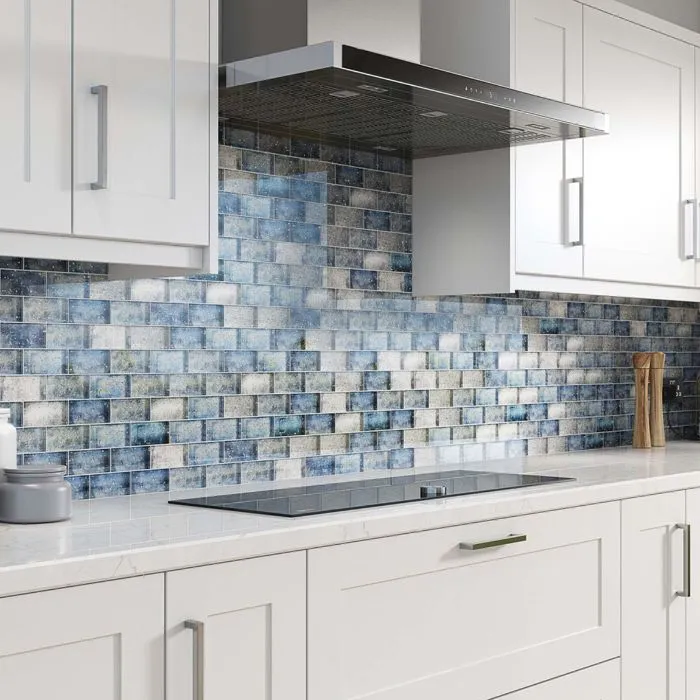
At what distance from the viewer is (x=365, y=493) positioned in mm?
2465

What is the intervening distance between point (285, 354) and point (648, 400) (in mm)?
1451

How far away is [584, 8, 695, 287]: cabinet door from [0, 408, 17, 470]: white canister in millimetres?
1657

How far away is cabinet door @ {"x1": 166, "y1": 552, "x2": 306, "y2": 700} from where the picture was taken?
1.83 m

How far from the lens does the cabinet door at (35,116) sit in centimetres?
190

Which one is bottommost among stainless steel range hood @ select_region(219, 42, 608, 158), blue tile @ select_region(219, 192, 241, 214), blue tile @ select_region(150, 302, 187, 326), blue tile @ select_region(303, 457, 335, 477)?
blue tile @ select_region(303, 457, 335, 477)

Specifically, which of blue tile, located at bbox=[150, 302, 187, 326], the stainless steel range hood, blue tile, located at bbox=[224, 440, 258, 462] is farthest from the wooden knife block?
blue tile, located at bbox=[150, 302, 187, 326]

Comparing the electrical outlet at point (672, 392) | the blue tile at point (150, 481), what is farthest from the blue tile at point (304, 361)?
the electrical outlet at point (672, 392)

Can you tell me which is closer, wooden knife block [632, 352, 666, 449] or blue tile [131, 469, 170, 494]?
blue tile [131, 469, 170, 494]

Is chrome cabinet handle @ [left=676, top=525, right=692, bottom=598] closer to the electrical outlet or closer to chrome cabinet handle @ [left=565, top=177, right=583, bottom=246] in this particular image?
chrome cabinet handle @ [left=565, top=177, right=583, bottom=246]

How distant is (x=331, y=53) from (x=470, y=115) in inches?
20.3

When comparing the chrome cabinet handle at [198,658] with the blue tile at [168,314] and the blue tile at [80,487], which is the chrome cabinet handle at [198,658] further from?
the blue tile at [168,314]

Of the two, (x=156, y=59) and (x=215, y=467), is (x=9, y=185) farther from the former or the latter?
(x=215, y=467)

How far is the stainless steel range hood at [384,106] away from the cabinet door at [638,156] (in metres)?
0.33

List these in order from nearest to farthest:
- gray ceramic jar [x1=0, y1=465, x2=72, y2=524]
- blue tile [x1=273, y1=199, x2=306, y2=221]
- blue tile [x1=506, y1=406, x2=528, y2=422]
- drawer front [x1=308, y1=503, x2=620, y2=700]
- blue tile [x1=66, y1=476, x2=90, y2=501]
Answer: gray ceramic jar [x1=0, y1=465, x2=72, y2=524]
drawer front [x1=308, y1=503, x2=620, y2=700]
blue tile [x1=66, y1=476, x2=90, y2=501]
blue tile [x1=273, y1=199, x2=306, y2=221]
blue tile [x1=506, y1=406, x2=528, y2=422]
